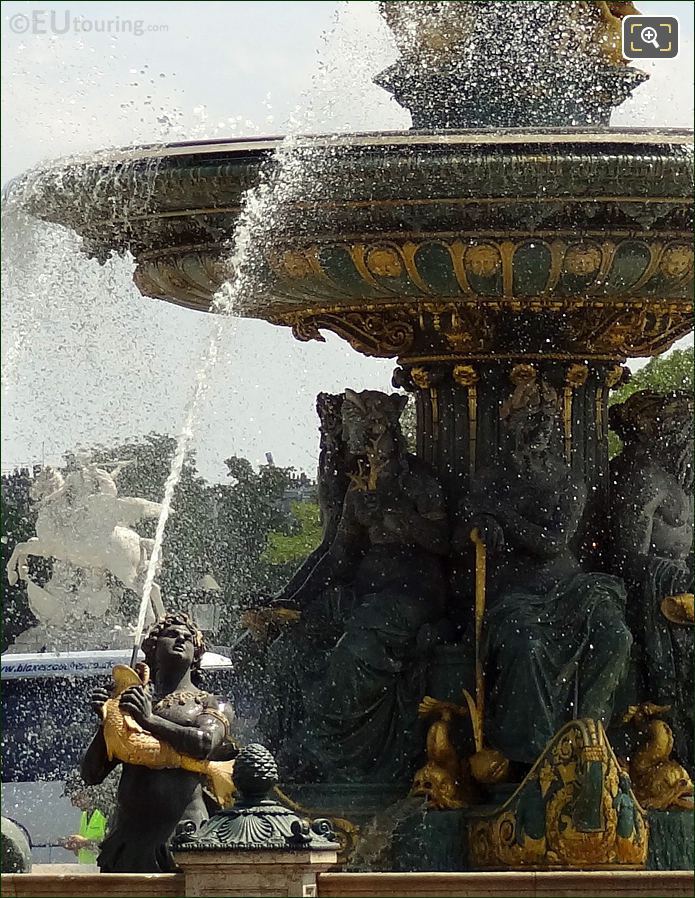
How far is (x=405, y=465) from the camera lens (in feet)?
30.7

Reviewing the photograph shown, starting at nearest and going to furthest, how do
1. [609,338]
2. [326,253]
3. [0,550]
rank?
[326,253], [609,338], [0,550]

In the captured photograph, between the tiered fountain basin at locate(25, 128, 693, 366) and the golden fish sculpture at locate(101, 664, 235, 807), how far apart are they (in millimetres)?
1780

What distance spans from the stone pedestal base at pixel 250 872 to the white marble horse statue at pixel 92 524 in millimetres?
9938

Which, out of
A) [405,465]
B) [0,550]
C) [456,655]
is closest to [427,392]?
[405,465]

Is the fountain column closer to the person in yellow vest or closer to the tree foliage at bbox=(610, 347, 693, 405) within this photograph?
the person in yellow vest

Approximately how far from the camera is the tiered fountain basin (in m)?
8.44

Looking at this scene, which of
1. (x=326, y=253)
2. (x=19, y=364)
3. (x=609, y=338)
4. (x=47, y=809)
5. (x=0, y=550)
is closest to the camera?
(x=326, y=253)

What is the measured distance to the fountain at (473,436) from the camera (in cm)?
860

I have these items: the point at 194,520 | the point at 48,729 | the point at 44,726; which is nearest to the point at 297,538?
the point at 194,520

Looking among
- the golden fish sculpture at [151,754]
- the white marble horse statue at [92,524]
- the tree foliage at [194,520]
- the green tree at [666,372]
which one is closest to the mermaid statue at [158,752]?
the golden fish sculpture at [151,754]

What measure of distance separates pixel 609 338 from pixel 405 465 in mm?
988

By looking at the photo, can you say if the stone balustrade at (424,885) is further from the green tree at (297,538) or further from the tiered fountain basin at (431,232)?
the green tree at (297,538)

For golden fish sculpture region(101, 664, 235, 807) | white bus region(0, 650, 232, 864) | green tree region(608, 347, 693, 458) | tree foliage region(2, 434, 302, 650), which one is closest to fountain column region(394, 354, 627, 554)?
white bus region(0, 650, 232, 864)

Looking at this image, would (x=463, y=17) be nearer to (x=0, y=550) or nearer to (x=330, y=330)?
(x=330, y=330)
